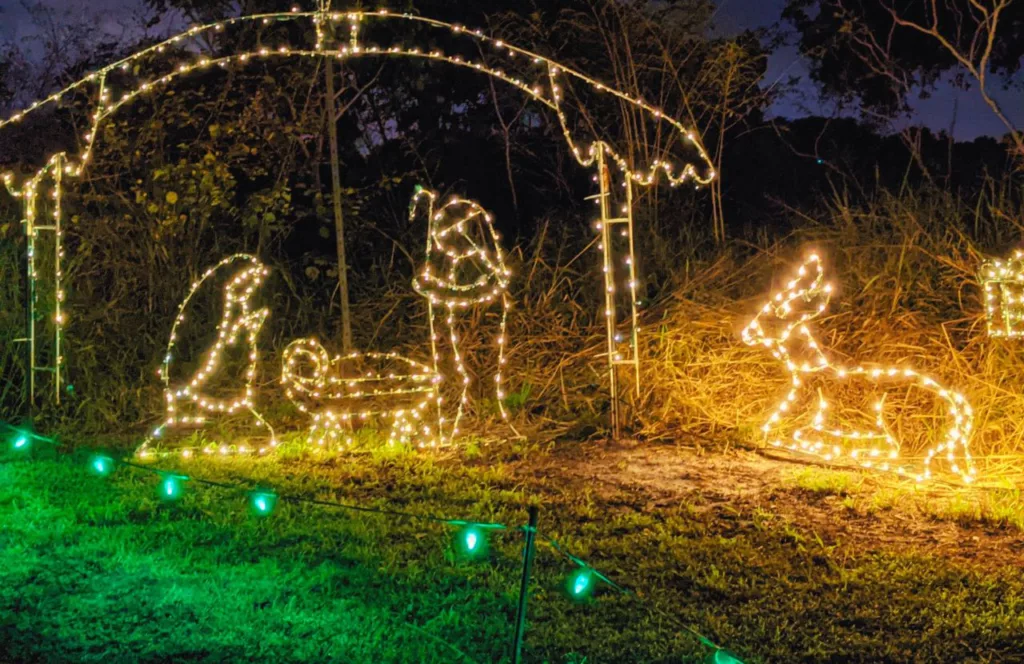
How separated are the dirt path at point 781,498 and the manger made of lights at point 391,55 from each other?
776 millimetres

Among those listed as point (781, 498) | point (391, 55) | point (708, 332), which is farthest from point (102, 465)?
point (391, 55)

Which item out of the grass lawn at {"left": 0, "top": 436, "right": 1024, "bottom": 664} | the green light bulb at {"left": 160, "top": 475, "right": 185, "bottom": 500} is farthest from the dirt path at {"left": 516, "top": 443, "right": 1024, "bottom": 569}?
the green light bulb at {"left": 160, "top": 475, "right": 185, "bottom": 500}

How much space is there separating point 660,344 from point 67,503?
4.69 metres

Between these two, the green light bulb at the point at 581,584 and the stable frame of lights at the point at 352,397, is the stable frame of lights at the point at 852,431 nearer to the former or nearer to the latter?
the stable frame of lights at the point at 352,397

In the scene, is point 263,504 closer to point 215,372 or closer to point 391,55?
point 215,372

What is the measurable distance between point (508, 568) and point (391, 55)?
9.20 meters

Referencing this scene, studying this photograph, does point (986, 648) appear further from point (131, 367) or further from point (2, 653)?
point (131, 367)

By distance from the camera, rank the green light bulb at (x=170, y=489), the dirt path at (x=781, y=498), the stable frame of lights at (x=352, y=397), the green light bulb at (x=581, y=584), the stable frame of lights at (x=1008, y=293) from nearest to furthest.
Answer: the green light bulb at (x=581, y=584) → the dirt path at (x=781, y=498) → the green light bulb at (x=170, y=489) → the stable frame of lights at (x=1008, y=293) → the stable frame of lights at (x=352, y=397)

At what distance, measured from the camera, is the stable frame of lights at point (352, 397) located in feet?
26.0

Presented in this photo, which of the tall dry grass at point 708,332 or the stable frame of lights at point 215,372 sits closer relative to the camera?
the tall dry grass at point 708,332

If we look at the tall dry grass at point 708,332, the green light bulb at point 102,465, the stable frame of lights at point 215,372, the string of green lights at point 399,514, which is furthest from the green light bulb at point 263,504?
the tall dry grass at point 708,332

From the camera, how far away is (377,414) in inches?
335

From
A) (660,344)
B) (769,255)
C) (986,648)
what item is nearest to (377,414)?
(660,344)

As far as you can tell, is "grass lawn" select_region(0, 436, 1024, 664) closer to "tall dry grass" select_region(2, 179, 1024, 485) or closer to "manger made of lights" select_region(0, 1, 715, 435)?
"tall dry grass" select_region(2, 179, 1024, 485)
